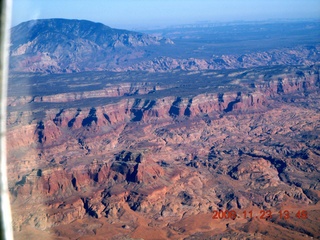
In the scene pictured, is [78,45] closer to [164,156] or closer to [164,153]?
[164,153]

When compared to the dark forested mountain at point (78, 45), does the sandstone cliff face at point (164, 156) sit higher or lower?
lower

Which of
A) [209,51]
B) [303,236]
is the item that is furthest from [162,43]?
[303,236]

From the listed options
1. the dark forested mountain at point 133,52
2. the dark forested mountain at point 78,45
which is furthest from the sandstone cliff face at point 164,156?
the dark forested mountain at point 78,45

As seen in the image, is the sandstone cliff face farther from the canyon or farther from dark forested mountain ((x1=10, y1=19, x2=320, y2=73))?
dark forested mountain ((x1=10, y1=19, x2=320, y2=73))

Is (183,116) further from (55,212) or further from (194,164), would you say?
(55,212)

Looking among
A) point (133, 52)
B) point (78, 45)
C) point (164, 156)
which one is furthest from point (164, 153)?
point (133, 52)
